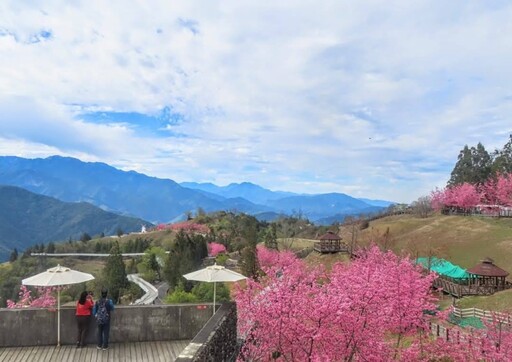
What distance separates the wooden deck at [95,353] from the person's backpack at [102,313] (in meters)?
0.70

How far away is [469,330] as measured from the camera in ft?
45.4

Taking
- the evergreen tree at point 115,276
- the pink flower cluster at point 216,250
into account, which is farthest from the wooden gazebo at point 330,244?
the evergreen tree at point 115,276

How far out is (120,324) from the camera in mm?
10398

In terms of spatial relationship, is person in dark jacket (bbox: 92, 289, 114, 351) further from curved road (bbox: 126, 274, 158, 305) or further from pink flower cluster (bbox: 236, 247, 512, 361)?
curved road (bbox: 126, 274, 158, 305)

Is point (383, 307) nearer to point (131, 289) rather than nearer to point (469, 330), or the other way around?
point (469, 330)

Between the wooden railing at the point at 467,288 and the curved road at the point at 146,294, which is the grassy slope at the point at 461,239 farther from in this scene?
the curved road at the point at 146,294

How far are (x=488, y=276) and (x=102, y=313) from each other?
31.1 metres

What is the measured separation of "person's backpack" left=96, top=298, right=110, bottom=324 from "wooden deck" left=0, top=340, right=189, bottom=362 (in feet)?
2.30

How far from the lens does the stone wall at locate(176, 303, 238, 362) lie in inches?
287

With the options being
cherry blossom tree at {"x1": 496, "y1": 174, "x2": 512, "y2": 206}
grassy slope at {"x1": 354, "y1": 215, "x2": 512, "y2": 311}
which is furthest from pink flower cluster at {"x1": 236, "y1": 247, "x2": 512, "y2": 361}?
cherry blossom tree at {"x1": 496, "y1": 174, "x2": 512, "y2": 206}

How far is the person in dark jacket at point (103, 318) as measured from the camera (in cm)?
979

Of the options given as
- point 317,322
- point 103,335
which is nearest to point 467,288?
point 317,322

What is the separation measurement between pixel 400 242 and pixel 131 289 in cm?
3586

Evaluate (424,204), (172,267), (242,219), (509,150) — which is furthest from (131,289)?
(509,150)
